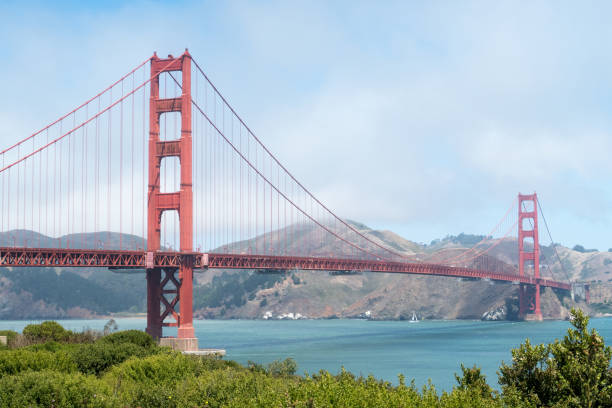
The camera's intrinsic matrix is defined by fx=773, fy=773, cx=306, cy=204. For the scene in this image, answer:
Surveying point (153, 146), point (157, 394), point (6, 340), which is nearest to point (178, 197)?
point (153, 146)

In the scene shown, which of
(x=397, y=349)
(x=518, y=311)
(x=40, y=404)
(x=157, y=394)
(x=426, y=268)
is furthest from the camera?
(x=518, y=311)

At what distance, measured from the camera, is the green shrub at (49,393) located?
2378cm

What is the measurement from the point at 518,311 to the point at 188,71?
133 meters

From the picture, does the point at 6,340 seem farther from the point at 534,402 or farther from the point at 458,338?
the point at 458,338

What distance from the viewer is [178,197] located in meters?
68.6

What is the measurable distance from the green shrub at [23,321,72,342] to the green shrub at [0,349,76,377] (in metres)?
17.3

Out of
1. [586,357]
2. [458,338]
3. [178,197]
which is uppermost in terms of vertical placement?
[178,197]

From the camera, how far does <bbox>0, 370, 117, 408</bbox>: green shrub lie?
2378cm

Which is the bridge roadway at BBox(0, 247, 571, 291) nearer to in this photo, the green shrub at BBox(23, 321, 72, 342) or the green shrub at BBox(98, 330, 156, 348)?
the green shrub at BBox(23, 321, 72, 342)

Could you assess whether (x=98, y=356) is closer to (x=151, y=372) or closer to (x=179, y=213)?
(x=151, y=372)

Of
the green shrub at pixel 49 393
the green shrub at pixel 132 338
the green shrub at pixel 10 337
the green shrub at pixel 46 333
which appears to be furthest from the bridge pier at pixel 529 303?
the green shrub at pixel 49 393

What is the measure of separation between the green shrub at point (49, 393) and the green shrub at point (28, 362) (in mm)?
6763

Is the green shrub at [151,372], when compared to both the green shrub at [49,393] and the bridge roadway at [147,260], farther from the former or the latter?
the bridge roadway at [147,260]

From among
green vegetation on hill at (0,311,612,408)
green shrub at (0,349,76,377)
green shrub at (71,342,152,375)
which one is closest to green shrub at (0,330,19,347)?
green shrub at (71,342,152,375)
